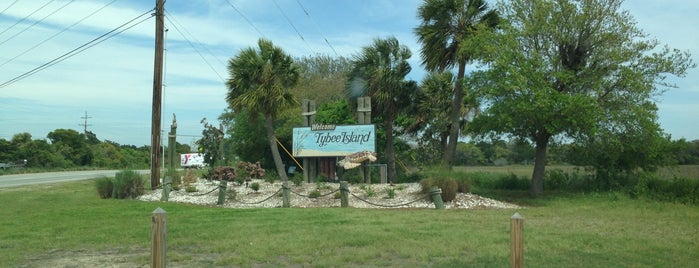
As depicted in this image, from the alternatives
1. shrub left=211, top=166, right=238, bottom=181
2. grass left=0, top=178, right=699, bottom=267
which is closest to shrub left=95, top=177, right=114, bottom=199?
shrub left=211, top=166, right=238, bottom=181

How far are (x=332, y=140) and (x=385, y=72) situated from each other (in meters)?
3.97

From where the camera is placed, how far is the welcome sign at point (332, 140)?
2289 centimetres

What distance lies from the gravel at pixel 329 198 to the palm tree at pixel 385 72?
17.0 ft

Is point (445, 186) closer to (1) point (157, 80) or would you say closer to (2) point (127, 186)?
(1) point (157, 80)

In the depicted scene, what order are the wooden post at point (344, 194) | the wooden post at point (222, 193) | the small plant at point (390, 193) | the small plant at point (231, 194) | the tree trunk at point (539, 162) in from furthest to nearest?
the tree trunk at point (539, 162) < the small plant at point (231, 194) < the wooden post at point (222, 193) < the small plant at point (390, 193) < the wooden post at point (344, 194)

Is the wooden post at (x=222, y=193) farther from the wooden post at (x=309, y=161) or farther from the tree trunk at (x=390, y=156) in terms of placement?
the tree trunk at (x=390, y=156)

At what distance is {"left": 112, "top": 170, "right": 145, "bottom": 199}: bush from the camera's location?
70.4 ft

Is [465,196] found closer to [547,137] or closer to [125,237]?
[547,137]

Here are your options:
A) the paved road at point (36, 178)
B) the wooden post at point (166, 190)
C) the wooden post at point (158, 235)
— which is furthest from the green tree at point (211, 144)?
the wooden post at point (158, 235)

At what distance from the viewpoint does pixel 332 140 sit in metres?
23.5

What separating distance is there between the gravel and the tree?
312 cm

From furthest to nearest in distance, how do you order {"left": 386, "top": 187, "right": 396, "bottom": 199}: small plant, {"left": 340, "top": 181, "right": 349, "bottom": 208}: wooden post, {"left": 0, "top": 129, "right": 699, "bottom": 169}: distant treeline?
{"left": 0, "top": 129, "right": 699, "bottom": 169}: distant treeline → {"left": 386, "top": 187, "right": 396, "bottom": 199}: small plant → {"left": 340, "top": 181, "right": 349, "bottom": 208}: wooden post

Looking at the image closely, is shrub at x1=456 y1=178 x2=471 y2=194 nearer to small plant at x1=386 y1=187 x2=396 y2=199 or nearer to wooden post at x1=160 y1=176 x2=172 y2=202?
small plant at x1=386 y1=187 x2=396 y2=199

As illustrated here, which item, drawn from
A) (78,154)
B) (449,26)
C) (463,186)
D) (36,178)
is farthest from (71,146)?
(463,186)
